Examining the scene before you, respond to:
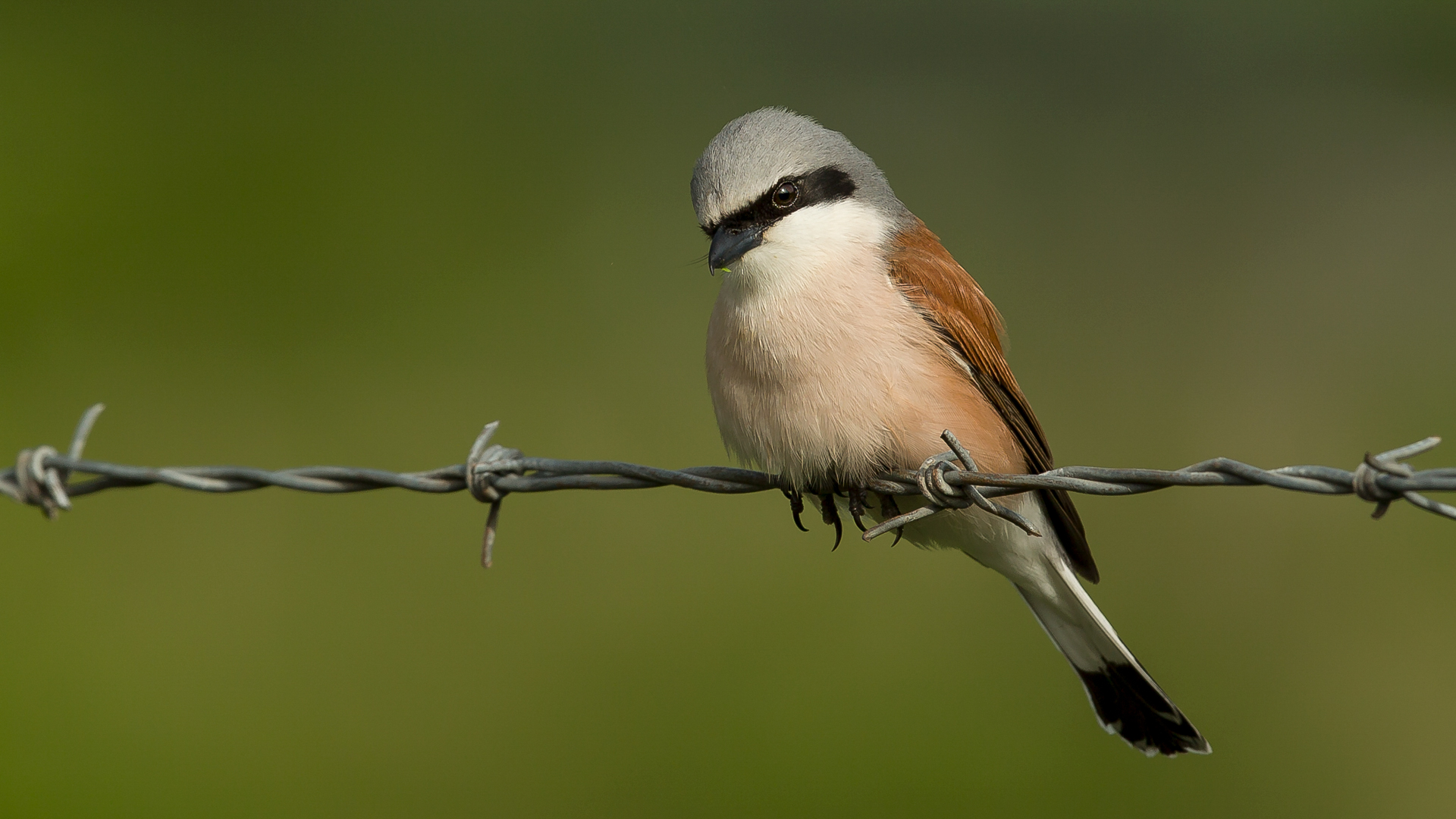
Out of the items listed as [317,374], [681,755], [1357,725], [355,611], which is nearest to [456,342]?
[317,374]

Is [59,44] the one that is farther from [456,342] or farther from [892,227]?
[892,227]

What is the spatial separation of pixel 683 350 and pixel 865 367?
151 inches

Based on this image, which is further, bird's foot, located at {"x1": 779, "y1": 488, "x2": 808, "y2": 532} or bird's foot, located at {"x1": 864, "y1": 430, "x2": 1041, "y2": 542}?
bird's foot, located at {"x1": 779, "y1": 488, "x2": 808, "y2": 532}

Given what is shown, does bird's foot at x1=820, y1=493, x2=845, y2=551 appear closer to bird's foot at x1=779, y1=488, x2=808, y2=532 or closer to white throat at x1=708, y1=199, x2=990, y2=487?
bird's foot at x1=779, y1=488, x2=808, y2=532

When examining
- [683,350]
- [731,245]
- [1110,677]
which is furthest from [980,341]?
[683,350]

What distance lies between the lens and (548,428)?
6.37 m

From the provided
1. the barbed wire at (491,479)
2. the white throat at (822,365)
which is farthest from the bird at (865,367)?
the barbed wire at (491,479)

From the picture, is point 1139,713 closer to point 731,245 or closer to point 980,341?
point 980,341

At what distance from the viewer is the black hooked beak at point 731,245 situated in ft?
10.5

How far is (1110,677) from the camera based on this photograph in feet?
11.5

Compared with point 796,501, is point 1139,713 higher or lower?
lower

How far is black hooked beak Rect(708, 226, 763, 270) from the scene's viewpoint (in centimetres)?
320

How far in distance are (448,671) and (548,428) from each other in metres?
1.60

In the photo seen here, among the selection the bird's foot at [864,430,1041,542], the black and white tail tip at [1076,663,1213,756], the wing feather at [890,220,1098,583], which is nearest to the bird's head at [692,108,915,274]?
the wing feather at [890,220,1098,583]
